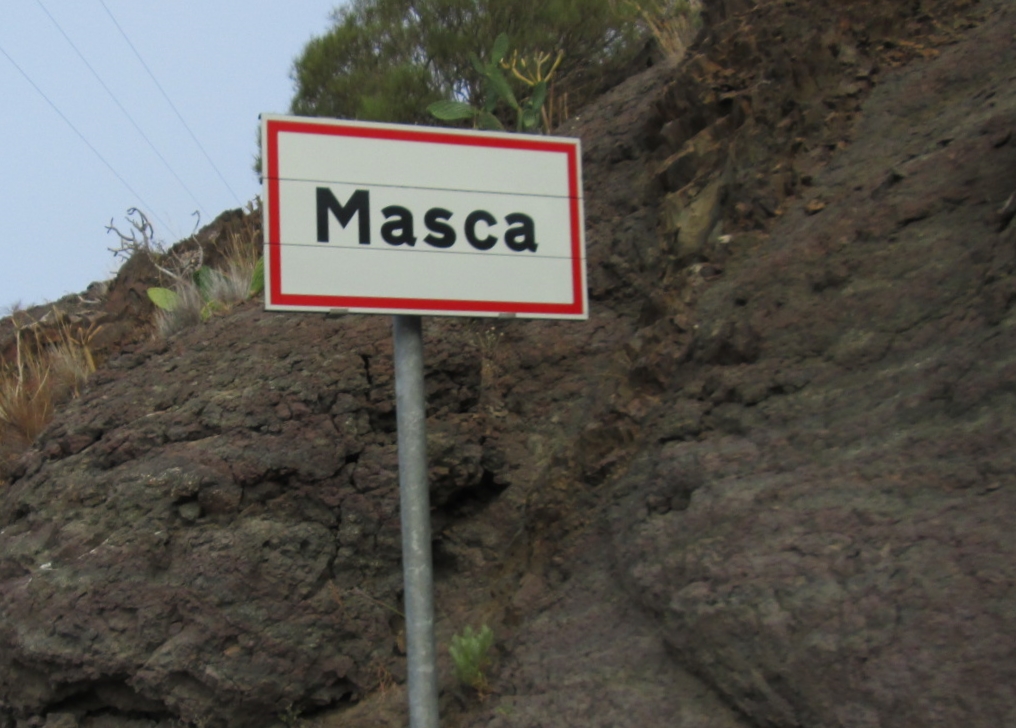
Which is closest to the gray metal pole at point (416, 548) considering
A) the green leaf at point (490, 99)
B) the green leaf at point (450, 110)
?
the green leaf at point (450, 110)

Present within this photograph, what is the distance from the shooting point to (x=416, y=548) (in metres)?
2.68

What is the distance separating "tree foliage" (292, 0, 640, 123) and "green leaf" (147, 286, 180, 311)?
4555 mm

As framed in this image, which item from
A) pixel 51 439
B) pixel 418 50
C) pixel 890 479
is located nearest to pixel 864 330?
pixel 890 479

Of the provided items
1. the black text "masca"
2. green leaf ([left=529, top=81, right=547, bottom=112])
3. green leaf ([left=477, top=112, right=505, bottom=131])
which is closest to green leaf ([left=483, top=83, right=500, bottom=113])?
green leaf ([left=477, top=112, right=505, bottom=131])

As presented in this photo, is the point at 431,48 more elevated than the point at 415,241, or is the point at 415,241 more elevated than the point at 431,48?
the point at 431,48

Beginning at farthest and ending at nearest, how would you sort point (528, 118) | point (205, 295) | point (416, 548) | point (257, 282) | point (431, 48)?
1. point (431, 48)
2. point (528, 118)
3. point (205, 295)
4. point (257, 282)
5. point (416, 548)

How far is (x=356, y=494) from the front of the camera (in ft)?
14.2

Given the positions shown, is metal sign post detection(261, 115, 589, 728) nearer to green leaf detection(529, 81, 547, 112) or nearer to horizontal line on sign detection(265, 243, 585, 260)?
horizontal line on sign detection(265, 243, 585, 260)

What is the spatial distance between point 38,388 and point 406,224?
4617mm

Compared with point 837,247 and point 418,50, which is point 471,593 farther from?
point 418,50

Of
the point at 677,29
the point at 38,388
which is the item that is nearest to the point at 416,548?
the point at 38,388

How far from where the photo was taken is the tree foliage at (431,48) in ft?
36.6

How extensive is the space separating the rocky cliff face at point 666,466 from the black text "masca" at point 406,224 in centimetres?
105

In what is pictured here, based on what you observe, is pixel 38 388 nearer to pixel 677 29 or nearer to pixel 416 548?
pixel 416 548
